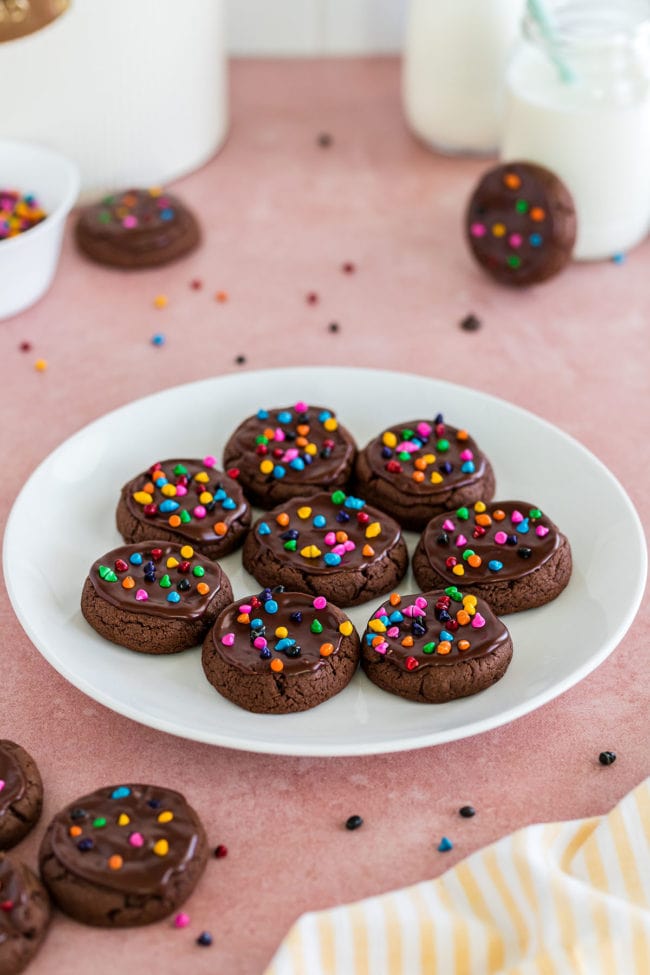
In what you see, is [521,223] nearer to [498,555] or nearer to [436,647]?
[498,555]

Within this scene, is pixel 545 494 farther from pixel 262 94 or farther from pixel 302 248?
pixel 262 94

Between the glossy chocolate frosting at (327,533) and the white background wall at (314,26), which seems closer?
the glossy chocolate frosting at (327,533)

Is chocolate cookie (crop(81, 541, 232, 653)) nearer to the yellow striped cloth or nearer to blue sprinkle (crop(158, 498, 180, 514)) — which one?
blue sprinkle (crop(158, 498, 180, 514))

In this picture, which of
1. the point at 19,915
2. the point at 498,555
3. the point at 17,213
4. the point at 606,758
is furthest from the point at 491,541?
the point at 17,213

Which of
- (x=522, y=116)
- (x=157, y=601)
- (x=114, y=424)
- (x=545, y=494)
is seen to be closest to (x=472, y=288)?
(x=522, y=116)

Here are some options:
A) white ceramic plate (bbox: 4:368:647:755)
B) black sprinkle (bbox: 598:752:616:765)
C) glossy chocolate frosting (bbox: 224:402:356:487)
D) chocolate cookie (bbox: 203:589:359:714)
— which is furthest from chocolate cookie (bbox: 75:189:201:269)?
black sprinkle (bbox: 598:752:616:765)

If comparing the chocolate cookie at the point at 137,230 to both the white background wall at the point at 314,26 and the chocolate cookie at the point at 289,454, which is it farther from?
the white background wall at the point at 314,26

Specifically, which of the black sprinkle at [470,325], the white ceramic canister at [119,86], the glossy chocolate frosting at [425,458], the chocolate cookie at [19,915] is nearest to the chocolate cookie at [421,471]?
the glossy chocolate frosting at [425,458]
